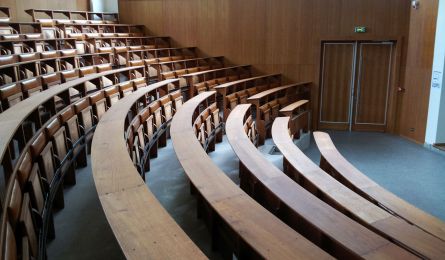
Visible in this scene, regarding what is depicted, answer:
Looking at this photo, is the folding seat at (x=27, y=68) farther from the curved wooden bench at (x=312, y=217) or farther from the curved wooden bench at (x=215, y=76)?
the curved wooden bench at (x=312, y=217)

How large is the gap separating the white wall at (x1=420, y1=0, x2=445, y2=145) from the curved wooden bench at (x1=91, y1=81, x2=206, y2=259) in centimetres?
223

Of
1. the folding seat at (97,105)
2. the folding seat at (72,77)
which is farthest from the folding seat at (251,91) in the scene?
the folding seat at (97,105)

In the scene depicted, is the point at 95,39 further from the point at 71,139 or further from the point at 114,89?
the point at 71,139

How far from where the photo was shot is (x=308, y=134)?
2857 mm

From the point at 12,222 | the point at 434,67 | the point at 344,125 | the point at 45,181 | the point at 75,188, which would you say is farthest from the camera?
the point at 344,125

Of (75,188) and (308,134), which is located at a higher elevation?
(75,188)

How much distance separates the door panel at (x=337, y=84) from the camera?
3.17 m

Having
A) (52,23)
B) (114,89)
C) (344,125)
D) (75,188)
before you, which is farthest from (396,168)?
(52,23)

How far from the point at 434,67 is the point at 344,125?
33.2 inches

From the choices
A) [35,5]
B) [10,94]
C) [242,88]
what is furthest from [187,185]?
[35,5]

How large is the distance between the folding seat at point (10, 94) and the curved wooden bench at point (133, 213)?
51cm

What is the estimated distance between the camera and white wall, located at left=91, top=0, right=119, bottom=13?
159 inches

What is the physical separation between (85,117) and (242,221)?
2.98 feet

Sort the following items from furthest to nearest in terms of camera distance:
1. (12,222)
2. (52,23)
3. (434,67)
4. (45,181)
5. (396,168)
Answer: (52,23)
(434,67)
(396,168)
(45,181)
(12,222)
